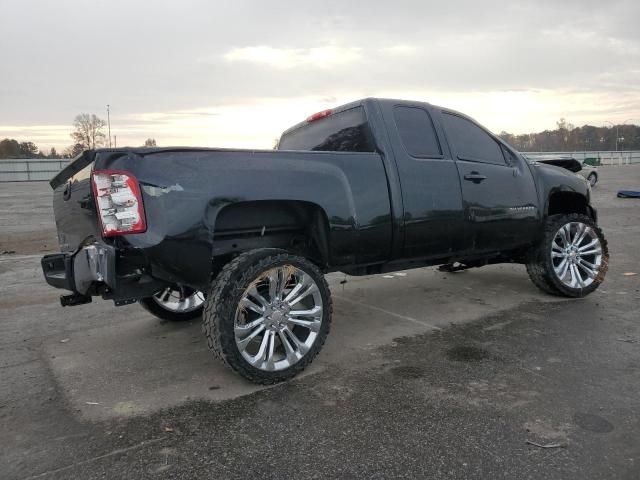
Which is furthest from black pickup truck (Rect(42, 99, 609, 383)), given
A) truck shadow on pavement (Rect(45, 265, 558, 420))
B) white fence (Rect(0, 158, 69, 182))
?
white fence (Rect(0, 158, 69, 182))

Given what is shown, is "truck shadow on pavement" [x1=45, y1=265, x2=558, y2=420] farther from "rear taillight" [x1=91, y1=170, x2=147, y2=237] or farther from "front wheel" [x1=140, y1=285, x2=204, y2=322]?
"rear taillight" [x1=91, y1=170, x2=147, y2=237]

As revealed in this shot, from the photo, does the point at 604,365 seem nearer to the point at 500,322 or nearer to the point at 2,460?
the point at 500,322

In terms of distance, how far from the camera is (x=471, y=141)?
4766mm

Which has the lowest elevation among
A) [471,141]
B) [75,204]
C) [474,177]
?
[75,204]

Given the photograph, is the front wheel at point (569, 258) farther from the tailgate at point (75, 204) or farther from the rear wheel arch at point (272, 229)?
the tailgate at point (75, 204)

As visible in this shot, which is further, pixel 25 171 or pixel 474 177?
pixel 25 171

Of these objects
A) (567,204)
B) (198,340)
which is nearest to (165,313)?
(198,340)

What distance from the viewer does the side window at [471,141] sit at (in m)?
4.62

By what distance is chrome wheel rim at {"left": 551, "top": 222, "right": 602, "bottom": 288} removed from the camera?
17.3ft

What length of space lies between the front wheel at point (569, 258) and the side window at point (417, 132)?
5.69ft

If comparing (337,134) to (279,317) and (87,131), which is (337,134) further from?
(87,131)

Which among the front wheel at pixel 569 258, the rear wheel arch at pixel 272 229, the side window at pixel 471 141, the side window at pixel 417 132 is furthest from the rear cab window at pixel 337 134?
the front wheel at pixel 569 258

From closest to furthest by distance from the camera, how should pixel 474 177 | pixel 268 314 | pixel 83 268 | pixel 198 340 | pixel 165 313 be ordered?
pixel 83 268 → pixel 268 314 → pixel 198 340 → pixel 474 177 → pixel 165 313

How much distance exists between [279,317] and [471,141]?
2.66 m
